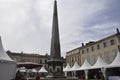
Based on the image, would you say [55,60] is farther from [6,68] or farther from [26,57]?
[26,57]

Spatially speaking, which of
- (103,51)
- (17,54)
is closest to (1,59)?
(103,51)

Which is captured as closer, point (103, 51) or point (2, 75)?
point (2, 75)

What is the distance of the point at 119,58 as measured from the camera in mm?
16562

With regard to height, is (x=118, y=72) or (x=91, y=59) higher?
(x=91, y=59)

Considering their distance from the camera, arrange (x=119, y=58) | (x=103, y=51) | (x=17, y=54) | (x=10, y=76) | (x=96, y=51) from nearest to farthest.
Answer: (x=10, y=76), (x=119, y=58), (x=103, y=51), (x=96, y=51), (x=17, y=54)

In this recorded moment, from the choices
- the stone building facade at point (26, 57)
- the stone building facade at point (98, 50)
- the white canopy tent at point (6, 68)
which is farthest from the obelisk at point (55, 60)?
the stone building facade at point (26, 57)

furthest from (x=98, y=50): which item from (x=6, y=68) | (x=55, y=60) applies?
(x=6, y=68)

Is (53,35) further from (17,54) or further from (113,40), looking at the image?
(17,54)

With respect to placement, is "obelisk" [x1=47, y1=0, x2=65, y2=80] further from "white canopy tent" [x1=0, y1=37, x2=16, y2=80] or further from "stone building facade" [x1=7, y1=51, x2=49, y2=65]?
"stone building facade" [x1=7, y1=51, x2=49, y2=65]

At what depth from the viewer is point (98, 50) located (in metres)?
35.5

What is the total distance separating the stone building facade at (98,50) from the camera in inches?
1203

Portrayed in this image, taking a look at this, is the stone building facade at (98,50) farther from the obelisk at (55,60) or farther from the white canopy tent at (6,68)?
the white canopy tent at (6,68)

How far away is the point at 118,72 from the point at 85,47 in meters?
19.6

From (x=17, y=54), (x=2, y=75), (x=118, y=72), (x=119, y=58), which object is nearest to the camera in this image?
(x=2, y=75)
